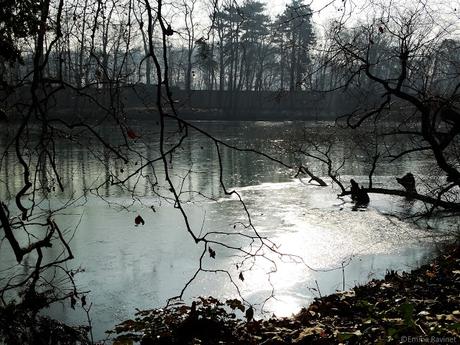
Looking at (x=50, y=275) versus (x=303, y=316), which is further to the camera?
(x=50, y=275)

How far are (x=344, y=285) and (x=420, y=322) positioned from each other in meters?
3.41

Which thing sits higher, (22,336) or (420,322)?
(420,322)

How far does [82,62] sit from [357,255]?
19.1 ft

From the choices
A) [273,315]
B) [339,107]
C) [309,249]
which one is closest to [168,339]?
[273,315]

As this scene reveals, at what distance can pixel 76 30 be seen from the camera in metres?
2.85

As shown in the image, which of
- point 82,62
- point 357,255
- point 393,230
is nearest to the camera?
point 82,62

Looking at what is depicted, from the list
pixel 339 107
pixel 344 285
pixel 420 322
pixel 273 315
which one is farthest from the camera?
pixel 339 107

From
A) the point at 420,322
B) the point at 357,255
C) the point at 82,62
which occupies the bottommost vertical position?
the point at 357,255

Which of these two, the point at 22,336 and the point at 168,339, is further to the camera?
the point at 168,339

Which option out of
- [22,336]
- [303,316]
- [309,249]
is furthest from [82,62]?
[309,249]

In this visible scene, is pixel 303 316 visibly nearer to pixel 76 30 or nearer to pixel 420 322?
pixel 420 322

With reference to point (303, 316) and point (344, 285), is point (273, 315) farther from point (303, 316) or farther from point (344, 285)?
point (344, 285)

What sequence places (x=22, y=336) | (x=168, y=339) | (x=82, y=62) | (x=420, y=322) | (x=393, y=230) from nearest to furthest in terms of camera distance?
(x=420, y=322) → (x=82, y=62) → (x=22, y=336) → (x=168, y=339) → (x=393, y=230)

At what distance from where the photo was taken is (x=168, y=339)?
15.1ft
